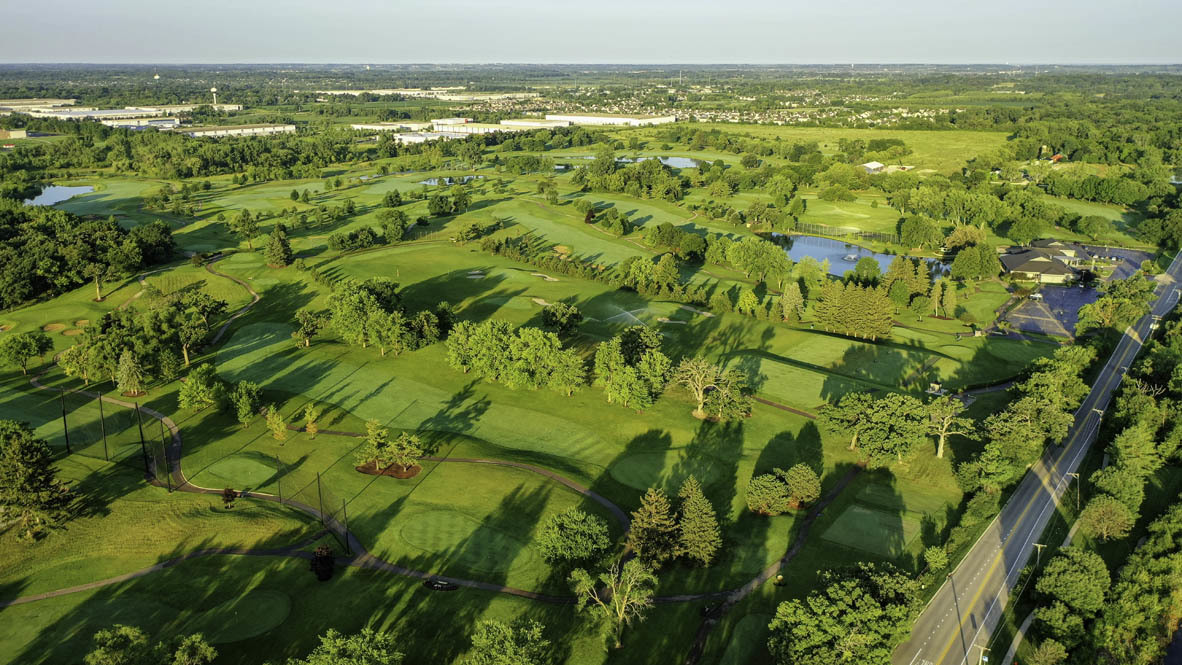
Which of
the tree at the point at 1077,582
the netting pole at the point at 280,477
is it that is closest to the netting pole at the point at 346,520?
the netting pole at the point at 280,477

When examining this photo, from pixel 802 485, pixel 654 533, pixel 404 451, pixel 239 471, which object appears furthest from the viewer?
pixel 239 471

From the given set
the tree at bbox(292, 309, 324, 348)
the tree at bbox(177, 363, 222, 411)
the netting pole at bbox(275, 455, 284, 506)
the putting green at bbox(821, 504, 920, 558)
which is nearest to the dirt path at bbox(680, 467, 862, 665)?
the putting green at bbox(821, 504, 920, 558)

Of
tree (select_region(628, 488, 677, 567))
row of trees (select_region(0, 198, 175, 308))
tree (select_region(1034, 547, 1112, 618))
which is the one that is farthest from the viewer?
row of trees (select_region(0, 198, 175, 308))

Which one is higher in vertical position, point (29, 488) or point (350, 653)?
point (29, 488)

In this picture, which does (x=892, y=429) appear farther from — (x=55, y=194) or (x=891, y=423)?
(x=55, y=194)

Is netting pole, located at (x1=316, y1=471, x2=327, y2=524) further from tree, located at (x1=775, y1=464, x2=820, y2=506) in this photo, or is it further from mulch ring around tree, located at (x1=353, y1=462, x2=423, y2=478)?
tree, located at (x1=775, y1=464, x2=820, y2=506)

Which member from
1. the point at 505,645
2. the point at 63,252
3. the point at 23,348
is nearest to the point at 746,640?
the point at 505,645

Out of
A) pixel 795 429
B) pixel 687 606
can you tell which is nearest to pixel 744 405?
pixel 795 429
